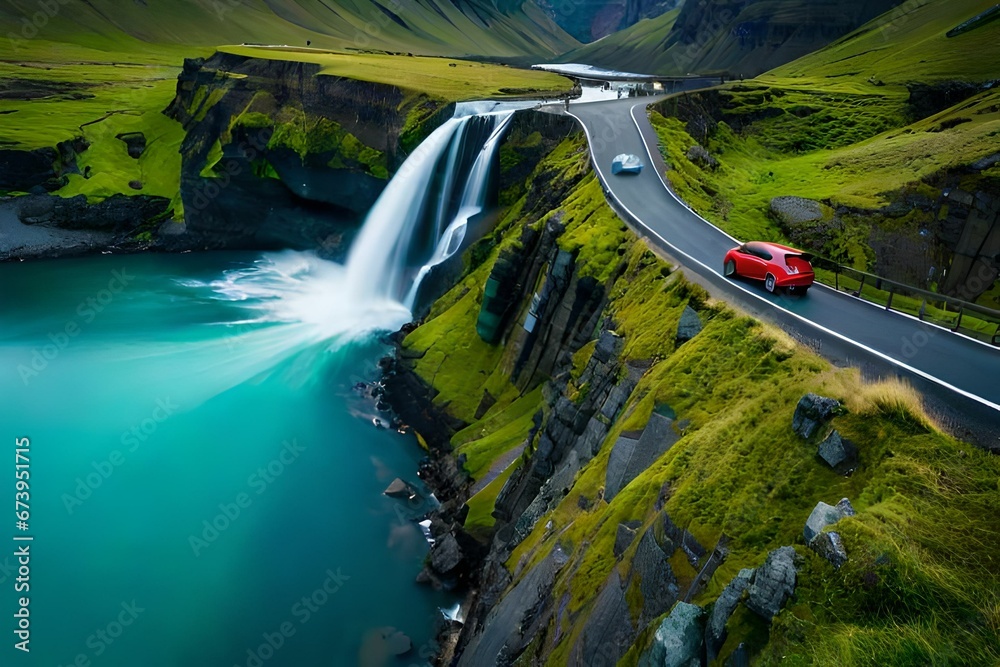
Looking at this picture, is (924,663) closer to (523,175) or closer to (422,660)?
(422,660)

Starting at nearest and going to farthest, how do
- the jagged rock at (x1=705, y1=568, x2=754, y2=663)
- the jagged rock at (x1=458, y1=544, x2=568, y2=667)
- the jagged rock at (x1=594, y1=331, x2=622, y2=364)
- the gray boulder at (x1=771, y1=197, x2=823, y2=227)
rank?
the jagged rock at (x1=705, y1=568, x2=754, y2=663) → the jagged rock at (x1=458, y1=544, x2=568, y2=667) → the jagged rock at (x1=594, y1=331, x2=622, y2=364) → the gray boulder at (x1=771, y1=197, x2=823, y2=227)

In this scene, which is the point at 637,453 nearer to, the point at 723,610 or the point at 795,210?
the point at 723,610

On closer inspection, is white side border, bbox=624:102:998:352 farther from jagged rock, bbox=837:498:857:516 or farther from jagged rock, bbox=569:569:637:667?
jagged rock, bbox=569:569:637:667

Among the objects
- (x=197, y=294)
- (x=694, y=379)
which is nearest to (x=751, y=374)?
(x=694, y=379)

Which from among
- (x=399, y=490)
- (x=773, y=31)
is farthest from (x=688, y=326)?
(x=773, y=31)

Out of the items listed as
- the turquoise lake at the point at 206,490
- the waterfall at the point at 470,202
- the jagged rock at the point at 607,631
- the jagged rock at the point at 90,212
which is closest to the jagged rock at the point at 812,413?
the jagged rock at the point at 607,631

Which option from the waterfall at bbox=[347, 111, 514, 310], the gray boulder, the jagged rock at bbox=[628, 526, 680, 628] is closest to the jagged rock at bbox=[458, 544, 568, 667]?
the jagged rock at bbox=[628, 526, 680, 628]
